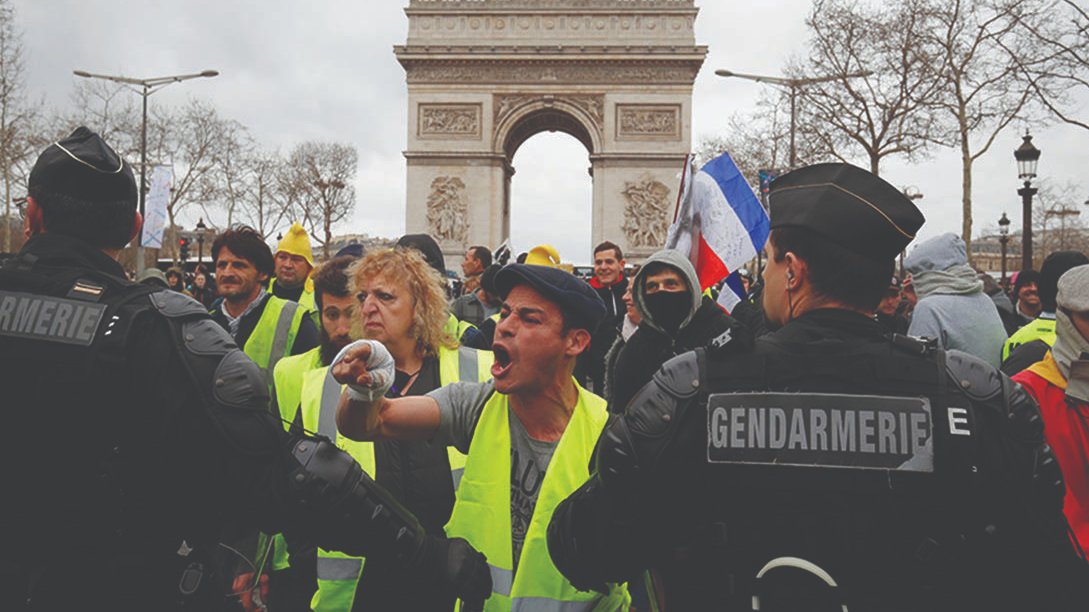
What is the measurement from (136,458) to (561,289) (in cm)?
125

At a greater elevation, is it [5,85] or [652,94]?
[652,94]

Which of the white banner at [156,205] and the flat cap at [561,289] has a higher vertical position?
the white banner at [156,205]

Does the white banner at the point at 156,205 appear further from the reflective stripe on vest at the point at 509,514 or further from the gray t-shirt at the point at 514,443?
the reflective stripe on vest at the point at 509,514

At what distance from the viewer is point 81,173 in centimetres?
212

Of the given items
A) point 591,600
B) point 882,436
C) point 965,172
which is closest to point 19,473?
point 591,600

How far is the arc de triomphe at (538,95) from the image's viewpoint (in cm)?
3111

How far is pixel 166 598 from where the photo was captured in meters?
1.90

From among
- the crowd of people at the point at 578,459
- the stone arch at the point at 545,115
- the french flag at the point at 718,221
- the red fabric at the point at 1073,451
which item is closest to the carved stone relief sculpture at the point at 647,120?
the stone arch at the point at 545,115

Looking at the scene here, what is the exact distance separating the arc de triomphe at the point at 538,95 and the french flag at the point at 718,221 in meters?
24.3

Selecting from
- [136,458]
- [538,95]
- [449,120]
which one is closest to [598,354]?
[136,458]

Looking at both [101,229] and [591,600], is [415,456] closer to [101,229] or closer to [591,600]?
[591,600]

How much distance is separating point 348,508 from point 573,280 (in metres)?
1.07

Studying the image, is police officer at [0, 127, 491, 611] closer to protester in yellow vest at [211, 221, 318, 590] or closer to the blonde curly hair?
the blonde curly hair

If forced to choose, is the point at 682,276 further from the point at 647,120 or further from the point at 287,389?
the point at 647,120
